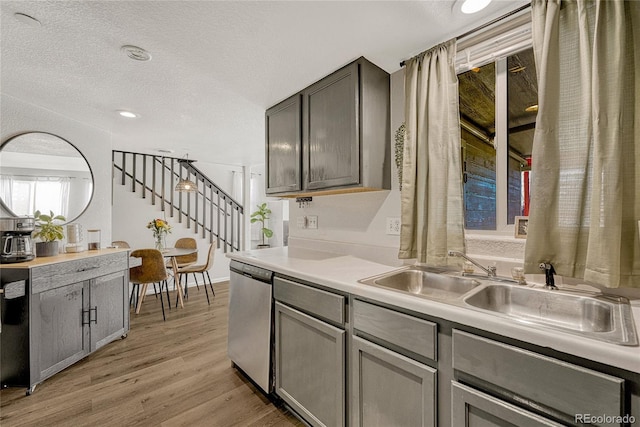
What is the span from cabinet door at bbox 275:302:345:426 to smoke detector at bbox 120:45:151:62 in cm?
185

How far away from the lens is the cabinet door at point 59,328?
79.3 inches

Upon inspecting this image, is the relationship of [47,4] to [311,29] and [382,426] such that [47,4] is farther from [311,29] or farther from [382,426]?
[382,426]

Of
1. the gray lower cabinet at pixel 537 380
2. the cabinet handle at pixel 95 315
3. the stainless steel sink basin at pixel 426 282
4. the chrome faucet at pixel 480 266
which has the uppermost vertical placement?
the chrome faucet at pixel 480 266

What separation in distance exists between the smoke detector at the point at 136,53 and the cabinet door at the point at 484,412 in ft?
8.03

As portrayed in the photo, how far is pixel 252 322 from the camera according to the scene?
198cm

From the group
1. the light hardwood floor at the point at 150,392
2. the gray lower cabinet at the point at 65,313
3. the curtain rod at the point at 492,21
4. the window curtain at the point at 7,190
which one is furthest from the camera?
the window curtain at the point at 7,190

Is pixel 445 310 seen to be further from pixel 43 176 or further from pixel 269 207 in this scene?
pixel 269 207

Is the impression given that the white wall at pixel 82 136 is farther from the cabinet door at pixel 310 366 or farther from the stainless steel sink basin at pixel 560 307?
the stainless steel sink basin at pixel 560 307

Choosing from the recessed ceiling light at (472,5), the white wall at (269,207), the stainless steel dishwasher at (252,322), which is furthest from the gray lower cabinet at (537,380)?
the white wall at (269,207)

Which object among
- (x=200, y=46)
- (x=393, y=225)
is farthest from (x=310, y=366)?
(x=200, y=46)

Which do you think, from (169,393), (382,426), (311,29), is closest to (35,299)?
(169,393)

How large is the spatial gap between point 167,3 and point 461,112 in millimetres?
1783

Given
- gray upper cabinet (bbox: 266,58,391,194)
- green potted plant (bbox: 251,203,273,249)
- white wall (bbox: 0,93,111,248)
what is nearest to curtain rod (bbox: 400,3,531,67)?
gray upper cabinet (bbox: 266,58,391,194)

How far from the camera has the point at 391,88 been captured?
6.53ft
